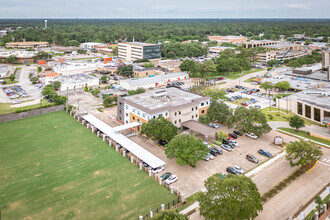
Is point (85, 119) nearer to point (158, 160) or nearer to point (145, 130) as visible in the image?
point (145, 130)

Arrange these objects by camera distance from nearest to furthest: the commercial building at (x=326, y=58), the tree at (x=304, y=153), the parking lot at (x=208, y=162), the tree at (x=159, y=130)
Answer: the parking lot at (x=208, y=162), the tree at (x=304, y=153), the tree at (x=159, y=130), the commercial building at (x=326, y=58)

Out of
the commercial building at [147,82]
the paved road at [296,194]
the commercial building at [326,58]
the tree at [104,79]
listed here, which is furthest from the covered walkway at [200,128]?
the commercial building at [326,58]

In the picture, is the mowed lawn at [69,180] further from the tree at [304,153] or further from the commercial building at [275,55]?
the commercial building at [275,55]

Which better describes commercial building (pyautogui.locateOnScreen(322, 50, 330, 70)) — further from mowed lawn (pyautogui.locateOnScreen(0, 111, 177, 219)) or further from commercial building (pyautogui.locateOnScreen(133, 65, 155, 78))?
mowed lawn (pyautogui.locateOnScreen(0, 111, 177, 219))

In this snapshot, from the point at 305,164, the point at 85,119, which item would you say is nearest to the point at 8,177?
the point at 85,119

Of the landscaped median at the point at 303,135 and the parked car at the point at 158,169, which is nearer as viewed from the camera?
the parked car at the point at 158,169

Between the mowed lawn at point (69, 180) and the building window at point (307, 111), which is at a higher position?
the building window at point (307, 111)

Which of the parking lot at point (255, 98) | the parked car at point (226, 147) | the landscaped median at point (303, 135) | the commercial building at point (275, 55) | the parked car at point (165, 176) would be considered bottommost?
the parked car at point (165, 176)
